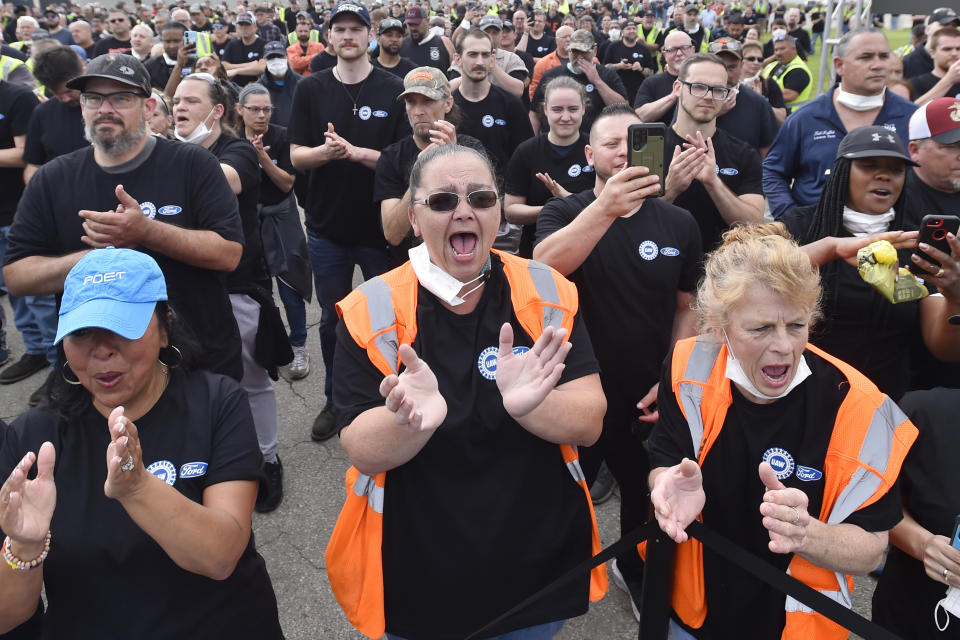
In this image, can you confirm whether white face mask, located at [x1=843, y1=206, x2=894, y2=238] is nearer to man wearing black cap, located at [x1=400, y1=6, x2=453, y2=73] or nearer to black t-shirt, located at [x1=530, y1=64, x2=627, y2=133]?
black t-shirt, located at [x1=530, y1=64, x2=627, y2=133]

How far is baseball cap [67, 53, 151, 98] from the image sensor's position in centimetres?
292

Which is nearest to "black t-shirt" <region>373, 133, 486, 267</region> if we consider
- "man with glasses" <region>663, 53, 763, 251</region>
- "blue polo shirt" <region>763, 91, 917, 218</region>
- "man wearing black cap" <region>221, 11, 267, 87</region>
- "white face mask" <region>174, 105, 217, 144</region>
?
"white face mask" <region>174, 105, 217, 144</region>

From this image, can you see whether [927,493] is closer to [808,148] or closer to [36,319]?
[808,148]

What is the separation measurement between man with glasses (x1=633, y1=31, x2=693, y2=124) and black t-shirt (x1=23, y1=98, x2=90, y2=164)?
3.82 metres

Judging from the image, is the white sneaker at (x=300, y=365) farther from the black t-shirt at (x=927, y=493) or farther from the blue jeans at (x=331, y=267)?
the black t-shirt at (x=927, y=493)

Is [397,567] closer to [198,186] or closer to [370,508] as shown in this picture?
[370,508]

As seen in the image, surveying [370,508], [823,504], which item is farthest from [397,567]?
[823,504]

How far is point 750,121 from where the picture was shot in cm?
487

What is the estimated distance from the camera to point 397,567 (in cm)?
206

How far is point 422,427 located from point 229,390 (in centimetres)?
75

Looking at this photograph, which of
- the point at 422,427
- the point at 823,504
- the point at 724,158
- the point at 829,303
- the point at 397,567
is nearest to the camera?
the point at 422,427

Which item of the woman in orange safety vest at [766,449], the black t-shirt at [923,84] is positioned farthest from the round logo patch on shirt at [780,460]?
the black t-shirt at [923,84]

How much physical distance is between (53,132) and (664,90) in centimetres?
453

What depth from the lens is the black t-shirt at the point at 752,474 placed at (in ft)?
6.37
